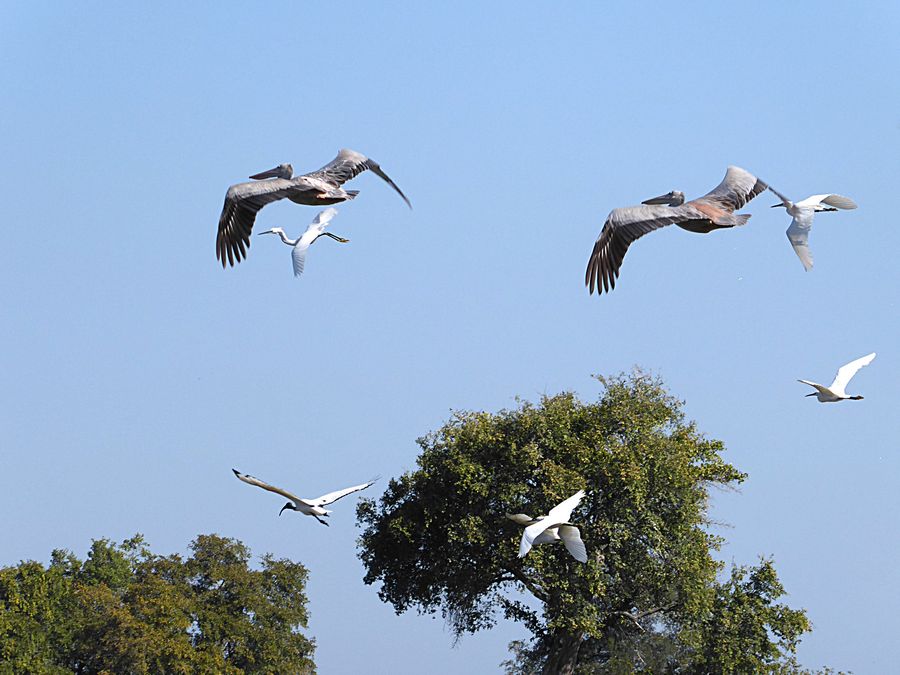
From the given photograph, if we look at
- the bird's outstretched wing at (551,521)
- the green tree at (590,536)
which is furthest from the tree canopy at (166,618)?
the bird's outstretched wing at (551,521)

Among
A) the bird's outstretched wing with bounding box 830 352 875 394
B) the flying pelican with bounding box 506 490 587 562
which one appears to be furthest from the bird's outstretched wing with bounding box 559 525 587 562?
the bird's outstretched wing with bounding box 830 352 875 394

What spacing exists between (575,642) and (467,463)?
5.76 meters

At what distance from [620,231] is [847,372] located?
7.08 metres

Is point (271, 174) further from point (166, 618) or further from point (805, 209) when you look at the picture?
point (166, 618)

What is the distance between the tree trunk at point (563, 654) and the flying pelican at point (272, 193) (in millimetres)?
21556

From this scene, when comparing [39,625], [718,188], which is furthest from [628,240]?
[39,625]

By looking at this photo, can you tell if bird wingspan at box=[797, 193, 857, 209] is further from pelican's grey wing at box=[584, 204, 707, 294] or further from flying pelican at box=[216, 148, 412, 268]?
flying pelican at box=[216, 148, 412, 268]

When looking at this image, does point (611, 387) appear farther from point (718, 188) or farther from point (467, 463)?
point (718, 188)

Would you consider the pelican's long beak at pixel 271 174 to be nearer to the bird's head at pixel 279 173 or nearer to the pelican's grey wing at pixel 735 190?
the bird's head at pixel 279 173

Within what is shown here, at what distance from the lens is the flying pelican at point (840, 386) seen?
Result: 26.6 m

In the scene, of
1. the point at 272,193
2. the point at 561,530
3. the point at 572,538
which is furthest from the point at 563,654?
the point at 272,193

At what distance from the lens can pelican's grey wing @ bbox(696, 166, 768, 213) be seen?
24.2 meters

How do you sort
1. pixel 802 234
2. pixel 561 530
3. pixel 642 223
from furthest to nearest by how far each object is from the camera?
pixel 561 530 < pixel 802 234 < pixel 642 223

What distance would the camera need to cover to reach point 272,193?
23.6 m
